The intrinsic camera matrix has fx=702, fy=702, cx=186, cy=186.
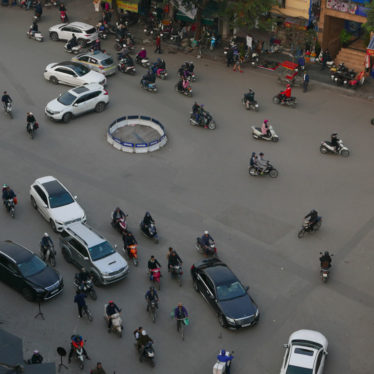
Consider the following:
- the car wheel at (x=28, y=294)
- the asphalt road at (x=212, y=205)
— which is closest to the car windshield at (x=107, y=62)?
the asphalt road at (x=212, y=205)

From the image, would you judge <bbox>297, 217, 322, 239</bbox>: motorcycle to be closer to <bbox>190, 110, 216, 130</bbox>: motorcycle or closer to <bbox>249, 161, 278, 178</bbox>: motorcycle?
<bbox>249, 161, 278, 178</bbox>: motorcycle

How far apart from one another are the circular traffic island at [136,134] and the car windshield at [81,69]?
5.68m

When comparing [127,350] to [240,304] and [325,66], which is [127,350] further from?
[325,66]

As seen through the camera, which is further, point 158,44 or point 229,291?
point 158,44

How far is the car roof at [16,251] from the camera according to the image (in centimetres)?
2664

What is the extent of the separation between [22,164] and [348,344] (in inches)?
734

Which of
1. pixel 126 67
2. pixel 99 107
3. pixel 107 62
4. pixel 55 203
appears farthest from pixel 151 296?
pixel 126 67

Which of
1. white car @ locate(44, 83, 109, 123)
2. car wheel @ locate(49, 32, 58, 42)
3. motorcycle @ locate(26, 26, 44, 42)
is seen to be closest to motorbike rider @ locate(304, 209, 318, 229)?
white car @ locate(44, 83, 109, 123)

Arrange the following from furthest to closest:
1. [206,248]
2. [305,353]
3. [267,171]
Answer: [267,171] → [206,248] → [305,353]

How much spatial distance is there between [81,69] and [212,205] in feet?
48.6

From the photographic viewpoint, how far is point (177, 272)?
27.8m

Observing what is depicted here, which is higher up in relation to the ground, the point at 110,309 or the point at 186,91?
the point at 110,309

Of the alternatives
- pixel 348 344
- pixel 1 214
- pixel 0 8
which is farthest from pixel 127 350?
pixel 0 8

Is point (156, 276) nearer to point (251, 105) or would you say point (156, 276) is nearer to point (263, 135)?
point (263, 135)
